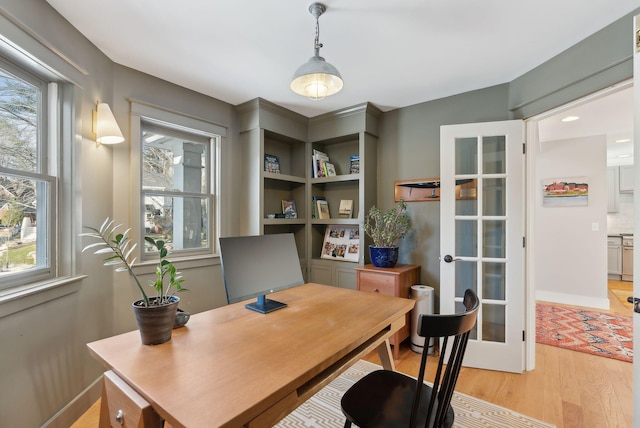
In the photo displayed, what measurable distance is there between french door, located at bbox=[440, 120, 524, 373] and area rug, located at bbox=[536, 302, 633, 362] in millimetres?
954

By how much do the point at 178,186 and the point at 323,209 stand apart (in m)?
1.63

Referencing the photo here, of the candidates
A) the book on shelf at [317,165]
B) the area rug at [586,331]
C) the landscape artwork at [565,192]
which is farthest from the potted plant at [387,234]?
the landscape artwork at [565,192]

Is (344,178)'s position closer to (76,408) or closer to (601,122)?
(76,408)

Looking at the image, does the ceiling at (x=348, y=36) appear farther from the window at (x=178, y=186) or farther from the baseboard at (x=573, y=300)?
the baseboard at (x=573, y=300)

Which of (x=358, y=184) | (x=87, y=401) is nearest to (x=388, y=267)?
(x=358, y=184)

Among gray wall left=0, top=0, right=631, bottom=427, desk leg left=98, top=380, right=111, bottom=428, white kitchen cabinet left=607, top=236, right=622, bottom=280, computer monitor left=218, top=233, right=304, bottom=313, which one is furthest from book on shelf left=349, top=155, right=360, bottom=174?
white kitchen cabinet left=607, top=236, right=622, bottom=280

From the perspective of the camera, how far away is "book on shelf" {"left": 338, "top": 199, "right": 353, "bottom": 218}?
3463 millimetres

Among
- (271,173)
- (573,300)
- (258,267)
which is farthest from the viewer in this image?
(573,300)

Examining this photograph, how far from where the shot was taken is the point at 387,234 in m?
2.90

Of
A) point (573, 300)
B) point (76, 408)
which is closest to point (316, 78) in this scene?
point (76, 408)

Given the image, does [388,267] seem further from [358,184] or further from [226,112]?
[226,112]

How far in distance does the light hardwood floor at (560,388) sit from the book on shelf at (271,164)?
7.13ft

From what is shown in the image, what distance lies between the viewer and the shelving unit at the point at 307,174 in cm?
306

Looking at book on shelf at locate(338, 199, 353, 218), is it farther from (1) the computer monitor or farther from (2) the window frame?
(1) the computer monitor
